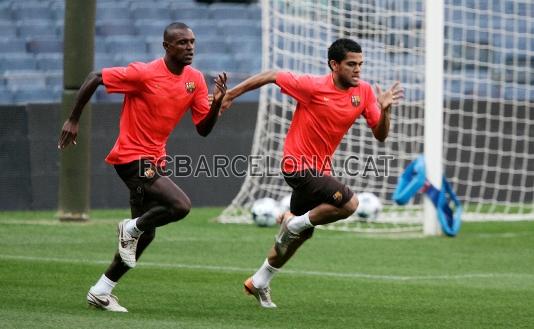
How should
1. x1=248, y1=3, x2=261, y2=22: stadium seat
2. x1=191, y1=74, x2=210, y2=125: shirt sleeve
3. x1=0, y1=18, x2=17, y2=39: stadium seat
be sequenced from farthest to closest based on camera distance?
x1=248, y1=3, x2=261, y2=22: stadium seat, x1=0, y1=18, x2=17, y2=39: stadium seat, x1=191, y1=74, x2=210, y2=125: shirt sleeve

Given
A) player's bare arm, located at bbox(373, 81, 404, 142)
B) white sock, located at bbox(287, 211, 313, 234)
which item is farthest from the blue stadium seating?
white sock, located at bbox(287, 211, 313, 234)

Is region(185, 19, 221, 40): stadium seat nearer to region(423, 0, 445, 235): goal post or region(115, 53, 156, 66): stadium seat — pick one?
region(115, 53, 156, 66): stadium seat

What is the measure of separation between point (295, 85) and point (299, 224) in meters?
1.12

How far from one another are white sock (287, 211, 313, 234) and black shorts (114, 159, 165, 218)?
1067 mm

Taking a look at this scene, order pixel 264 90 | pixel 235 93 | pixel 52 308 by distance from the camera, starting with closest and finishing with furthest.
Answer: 1. pixel 52 308
2. pixel 235 93
3. pixel 264 90

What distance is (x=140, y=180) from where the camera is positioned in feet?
27.8

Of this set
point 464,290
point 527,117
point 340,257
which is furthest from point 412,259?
point 527,117

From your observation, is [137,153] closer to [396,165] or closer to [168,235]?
[168,235]

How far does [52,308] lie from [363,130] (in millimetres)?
9974

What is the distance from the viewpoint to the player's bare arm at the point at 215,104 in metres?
8.25

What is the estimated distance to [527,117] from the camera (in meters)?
18.4

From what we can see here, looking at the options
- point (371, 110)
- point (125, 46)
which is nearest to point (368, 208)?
point (371, 110)

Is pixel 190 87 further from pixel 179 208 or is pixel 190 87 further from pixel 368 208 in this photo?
pixel 368 208

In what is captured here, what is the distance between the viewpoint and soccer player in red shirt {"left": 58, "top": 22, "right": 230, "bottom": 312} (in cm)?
836
